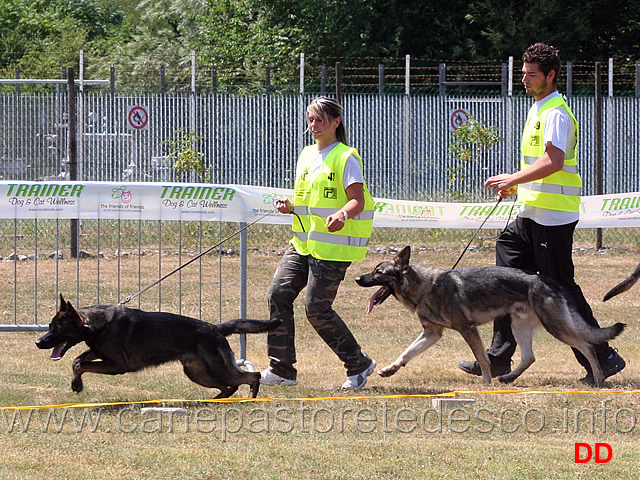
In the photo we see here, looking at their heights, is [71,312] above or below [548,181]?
below

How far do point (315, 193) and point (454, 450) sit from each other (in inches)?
90.8

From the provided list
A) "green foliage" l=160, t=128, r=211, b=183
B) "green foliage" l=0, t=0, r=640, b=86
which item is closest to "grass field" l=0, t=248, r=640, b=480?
"green foliage" l=160, t=128, r=211, b=183

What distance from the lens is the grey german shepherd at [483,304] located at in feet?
23.0

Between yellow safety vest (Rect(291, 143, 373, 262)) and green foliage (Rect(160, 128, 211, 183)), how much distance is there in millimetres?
9292

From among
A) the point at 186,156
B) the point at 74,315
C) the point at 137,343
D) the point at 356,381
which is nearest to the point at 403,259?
the point at 356,381

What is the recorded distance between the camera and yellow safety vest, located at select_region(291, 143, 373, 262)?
22.1ft

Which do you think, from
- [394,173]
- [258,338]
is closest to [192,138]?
[394,173]

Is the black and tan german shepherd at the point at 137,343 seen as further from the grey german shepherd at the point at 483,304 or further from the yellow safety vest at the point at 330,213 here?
the grey german shepherd at the point at 483,304

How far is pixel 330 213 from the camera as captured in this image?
6758mm

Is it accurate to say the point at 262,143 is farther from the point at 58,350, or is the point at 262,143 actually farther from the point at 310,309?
the point at 58,350

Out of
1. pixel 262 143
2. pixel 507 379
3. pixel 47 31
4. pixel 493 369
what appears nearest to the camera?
pixel 507 379

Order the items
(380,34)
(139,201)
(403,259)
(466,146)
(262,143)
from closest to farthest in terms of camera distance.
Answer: (403,259)
(139,201)
(262,143)
(466,146)
(380,34)

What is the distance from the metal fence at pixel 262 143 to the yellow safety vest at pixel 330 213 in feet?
22.9

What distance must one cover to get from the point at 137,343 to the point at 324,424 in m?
1.34
